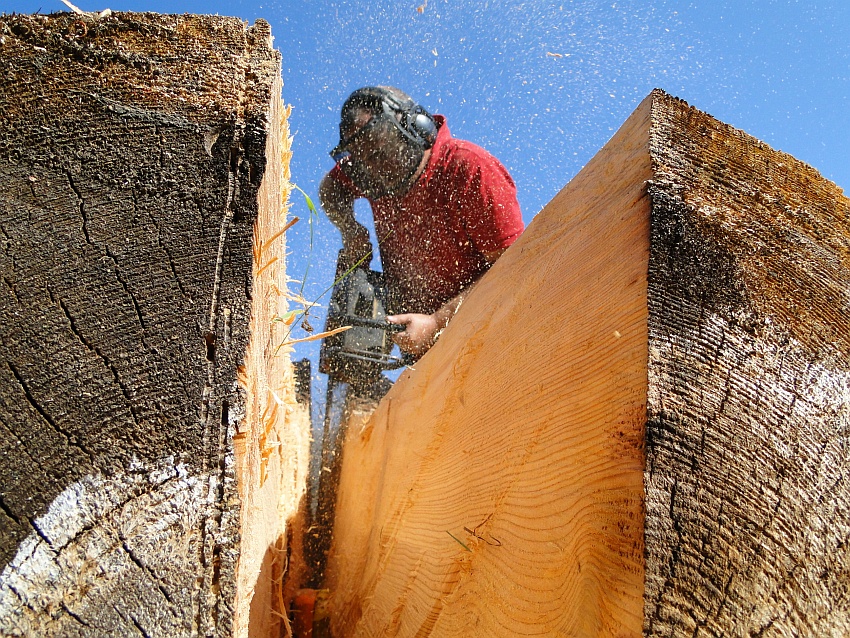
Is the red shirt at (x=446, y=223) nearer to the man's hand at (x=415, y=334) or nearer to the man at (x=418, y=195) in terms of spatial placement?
the man at (x=418, y=195)

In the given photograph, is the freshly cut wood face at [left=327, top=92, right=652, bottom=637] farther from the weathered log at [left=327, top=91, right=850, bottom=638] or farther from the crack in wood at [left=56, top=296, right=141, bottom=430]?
the crack in wood at [left=56, top=296, right=141, bottom=430]

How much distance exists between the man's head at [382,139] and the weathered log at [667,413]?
2.81 m

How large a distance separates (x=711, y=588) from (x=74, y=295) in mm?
806

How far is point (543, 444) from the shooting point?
0.82 meters

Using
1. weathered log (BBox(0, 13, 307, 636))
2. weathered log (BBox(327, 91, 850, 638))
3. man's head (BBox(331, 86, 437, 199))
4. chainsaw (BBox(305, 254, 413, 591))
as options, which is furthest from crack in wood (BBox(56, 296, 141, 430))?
man's head (BBox(331, 86, 437, 199))

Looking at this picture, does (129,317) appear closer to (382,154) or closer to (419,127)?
(382,154)

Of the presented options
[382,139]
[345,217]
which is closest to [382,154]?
[382,139]

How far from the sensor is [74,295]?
837 millimetres

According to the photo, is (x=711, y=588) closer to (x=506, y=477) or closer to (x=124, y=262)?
(x=506, y=477)

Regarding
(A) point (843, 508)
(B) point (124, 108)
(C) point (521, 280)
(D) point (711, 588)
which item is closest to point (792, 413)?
(A) point (843, 508)

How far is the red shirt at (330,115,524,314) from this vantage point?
11.6 ft

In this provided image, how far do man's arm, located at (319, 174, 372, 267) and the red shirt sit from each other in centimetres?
7

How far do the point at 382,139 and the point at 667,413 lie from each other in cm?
329

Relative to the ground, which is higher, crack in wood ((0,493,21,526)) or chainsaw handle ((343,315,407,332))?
chainsaw handle ((343,315,407,332))
